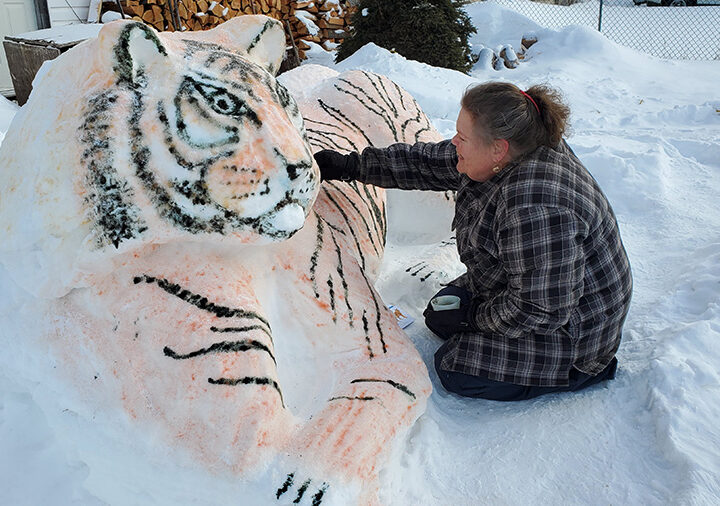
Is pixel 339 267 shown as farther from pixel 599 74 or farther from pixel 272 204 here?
pixel 599 74

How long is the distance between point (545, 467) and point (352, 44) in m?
6.14

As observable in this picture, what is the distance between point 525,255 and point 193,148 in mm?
1048

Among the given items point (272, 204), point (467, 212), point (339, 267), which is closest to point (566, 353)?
point (467, 212)

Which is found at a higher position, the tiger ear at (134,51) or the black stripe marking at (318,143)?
the tiger ear at (134,51)

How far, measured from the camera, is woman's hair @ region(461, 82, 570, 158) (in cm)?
199

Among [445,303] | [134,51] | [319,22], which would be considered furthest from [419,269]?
[319,22]

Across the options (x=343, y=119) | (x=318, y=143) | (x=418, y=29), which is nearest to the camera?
(x=318, y=143)

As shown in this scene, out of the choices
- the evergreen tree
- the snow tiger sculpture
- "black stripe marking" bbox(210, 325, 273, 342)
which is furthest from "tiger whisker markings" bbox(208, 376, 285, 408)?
the evergreen tree

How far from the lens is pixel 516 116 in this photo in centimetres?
198

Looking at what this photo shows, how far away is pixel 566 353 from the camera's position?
2.14 m

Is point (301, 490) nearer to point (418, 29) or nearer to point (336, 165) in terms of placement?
point (336, 165)

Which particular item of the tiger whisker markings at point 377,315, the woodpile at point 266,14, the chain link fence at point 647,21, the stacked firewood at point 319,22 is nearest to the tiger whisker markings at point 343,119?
the tiger whisker markings at point 377,315

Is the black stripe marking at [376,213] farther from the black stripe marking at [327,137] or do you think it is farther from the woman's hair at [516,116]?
the woman's hair at [516,116]

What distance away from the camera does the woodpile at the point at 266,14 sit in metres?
7.38
